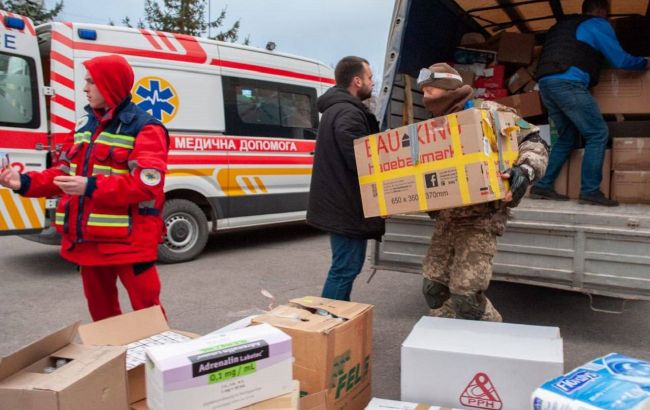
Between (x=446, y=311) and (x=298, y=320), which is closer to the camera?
(x=298, y=320)

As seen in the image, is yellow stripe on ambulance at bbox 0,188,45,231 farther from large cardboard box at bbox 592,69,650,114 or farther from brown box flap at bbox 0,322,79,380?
Result: large cardboard box at bbox 592,69,650,114

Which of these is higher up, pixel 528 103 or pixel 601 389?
pixel 528 103

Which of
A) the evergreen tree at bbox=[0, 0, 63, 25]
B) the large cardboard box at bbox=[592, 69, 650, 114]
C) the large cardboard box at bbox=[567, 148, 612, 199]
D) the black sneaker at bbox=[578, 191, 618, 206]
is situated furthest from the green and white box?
the evergreen tree at bbox=[0, 0, 63, 25]

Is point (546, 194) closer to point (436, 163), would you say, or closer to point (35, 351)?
point (436, 163)

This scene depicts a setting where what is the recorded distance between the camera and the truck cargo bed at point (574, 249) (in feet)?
10.6

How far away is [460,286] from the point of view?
3.00 metres

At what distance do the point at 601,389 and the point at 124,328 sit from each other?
1.73m

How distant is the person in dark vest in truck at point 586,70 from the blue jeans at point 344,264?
2.13m

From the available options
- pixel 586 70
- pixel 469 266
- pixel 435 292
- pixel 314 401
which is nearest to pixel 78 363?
pixel 314 401

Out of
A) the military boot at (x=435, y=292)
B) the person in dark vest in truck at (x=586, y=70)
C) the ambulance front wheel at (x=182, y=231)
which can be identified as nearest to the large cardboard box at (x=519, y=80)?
the person in dark vest in truck at (x=586, y=70)

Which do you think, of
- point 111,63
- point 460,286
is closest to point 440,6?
point 460,286

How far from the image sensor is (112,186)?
95.3 inches

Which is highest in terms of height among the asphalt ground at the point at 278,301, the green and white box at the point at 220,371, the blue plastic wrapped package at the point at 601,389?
the green and white box at the point at 220,371

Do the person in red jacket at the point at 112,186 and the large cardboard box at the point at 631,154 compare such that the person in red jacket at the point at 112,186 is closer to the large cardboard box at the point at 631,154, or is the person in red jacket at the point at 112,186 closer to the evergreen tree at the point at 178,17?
the large cardboard box at the point at 631,154
